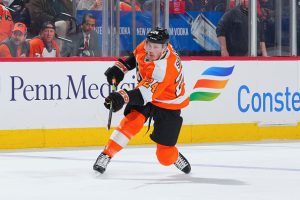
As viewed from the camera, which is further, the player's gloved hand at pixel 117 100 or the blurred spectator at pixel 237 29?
the blurred spectator at pixel 237 29

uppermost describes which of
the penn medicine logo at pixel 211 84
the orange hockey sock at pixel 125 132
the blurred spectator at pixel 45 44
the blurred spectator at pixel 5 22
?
the blurred spectator at pixel 5 22

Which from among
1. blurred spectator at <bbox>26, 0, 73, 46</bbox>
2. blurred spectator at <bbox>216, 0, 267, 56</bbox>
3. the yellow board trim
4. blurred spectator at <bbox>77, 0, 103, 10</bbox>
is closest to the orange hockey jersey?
the yellow board trim

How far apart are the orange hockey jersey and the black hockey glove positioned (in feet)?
0.11

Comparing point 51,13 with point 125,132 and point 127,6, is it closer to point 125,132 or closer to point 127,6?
point 127,6

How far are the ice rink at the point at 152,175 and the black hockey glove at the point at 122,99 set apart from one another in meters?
0.44

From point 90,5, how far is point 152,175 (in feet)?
8.18

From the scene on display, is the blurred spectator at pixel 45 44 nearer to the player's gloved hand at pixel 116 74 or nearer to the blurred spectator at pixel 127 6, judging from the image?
the blurred spectator at pixel 127 6

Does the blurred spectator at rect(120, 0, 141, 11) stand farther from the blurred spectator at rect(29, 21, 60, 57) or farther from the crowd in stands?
the blurred spectator at rect(29, 21, 60, 57)

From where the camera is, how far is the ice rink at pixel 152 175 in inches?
185

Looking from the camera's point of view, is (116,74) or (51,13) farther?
(51,13)

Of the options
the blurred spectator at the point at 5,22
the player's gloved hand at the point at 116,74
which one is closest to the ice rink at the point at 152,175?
the player's gloved hand at the point at 116,74

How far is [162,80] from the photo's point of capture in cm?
530

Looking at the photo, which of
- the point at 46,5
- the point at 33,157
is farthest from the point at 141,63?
the point at 46,5

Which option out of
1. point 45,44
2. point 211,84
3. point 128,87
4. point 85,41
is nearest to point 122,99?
point 128,87
